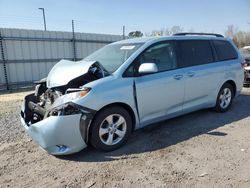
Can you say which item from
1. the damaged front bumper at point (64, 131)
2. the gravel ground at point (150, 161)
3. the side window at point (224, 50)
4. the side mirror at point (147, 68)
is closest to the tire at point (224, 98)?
the side window at point (224, 50)

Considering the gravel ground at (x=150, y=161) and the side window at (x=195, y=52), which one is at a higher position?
the side window at (x=195, y=52)

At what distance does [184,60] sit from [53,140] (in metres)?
2.85

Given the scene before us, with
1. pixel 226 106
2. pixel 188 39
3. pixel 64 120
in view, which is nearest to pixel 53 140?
pixel 64 120

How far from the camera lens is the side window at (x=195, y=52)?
4936 mm

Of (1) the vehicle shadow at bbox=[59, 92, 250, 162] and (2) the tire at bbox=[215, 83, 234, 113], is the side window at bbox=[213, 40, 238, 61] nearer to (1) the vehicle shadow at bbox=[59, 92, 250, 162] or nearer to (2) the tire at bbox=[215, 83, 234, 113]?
(2) the tire at bbox=[215, 83, 234, 113]

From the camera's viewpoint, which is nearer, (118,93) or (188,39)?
(118,93)

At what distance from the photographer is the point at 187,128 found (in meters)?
4.93

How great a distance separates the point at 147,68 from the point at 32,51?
8.88 metres

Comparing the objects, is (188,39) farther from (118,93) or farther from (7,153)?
(7,153)

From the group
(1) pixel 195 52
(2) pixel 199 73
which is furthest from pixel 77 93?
(1) pixel 195 52

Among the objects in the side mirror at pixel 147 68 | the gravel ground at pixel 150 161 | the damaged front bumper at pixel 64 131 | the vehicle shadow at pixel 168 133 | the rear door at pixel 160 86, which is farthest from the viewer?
the rear door at pixel 160 86

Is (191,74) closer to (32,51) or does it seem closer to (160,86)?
(160,86)

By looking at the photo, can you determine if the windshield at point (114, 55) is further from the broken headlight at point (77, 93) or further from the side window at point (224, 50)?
the side window at point (224, 50)

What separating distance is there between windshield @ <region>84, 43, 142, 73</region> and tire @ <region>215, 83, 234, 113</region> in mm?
2505
